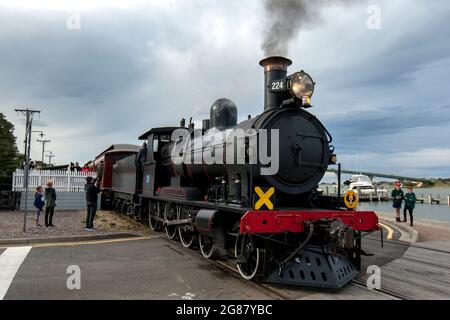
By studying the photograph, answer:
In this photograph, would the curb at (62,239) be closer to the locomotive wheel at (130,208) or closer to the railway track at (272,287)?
the locomotive wheel at (130,208)

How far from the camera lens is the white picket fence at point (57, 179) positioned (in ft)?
58.3

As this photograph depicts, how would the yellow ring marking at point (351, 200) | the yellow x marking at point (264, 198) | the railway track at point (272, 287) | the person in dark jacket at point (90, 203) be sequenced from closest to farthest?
the railway track at point (272, 287) → the yellow x marking at point (264, 198) → the yellow ring marking at point (351, 200) → the person in dark jacket at point (90, 203)

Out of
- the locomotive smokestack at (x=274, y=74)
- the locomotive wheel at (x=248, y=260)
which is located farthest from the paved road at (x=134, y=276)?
the locomotive smokestack at (x=274, y=74)

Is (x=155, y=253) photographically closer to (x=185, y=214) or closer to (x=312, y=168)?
(x=185, y=214)

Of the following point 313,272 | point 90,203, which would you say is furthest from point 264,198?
point 90,203

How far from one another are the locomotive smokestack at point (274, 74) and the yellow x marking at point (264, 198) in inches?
71.9

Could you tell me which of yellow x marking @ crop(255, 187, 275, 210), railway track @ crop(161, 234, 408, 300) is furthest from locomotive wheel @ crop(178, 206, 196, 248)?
yellow x marking @ crop(255, 187, 275, 210)

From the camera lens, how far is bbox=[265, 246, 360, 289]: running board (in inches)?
207

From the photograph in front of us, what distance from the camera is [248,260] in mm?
5879

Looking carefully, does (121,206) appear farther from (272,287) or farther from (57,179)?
(272,287)

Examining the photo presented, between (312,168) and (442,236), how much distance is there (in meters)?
7.25

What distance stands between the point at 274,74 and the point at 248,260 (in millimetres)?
3305

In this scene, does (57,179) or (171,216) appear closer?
(171,216)

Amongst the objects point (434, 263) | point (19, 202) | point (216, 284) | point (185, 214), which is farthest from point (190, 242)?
point (19, 202)
